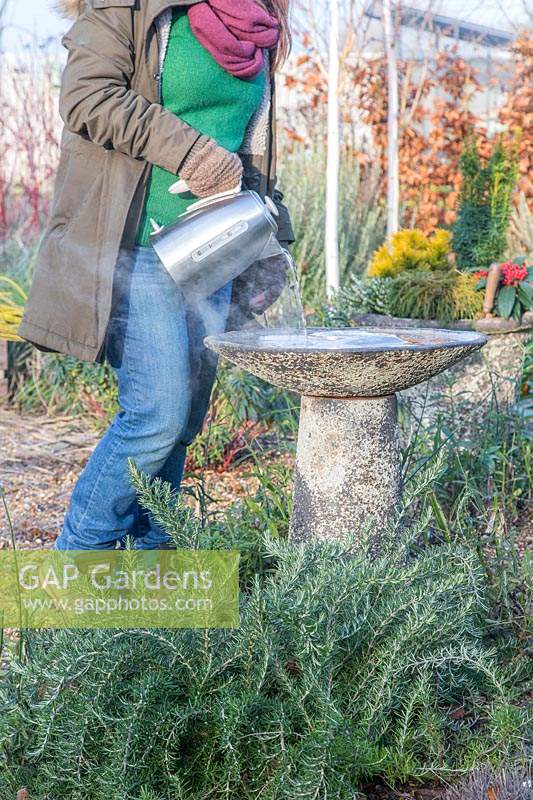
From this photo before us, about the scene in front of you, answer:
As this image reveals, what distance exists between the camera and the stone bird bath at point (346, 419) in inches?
76.2

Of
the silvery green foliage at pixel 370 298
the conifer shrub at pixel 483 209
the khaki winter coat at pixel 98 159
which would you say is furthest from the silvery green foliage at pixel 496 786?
the conifer shrub at pixel 483 209

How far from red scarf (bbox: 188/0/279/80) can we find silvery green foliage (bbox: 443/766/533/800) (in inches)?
65.0

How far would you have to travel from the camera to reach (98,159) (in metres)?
2.27

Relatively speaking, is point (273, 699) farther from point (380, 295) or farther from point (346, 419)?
point (380, 295)

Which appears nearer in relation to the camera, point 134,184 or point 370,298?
point 134,184

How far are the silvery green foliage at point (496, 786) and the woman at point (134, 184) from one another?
111 centimetres

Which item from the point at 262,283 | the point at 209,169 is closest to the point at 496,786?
the point at 209,169

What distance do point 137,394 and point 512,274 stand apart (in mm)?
2351

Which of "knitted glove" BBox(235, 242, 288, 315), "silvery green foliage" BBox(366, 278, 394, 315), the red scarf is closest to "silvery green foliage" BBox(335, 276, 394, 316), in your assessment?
"silvery green foliage" BBox(366, 278, 394, 315)

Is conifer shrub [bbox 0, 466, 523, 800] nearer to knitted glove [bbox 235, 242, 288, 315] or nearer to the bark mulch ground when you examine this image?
knitted glove [bbox 235, 242, 288, 315]

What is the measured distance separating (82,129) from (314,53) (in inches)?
239

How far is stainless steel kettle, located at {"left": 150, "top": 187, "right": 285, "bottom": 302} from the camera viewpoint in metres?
2.24

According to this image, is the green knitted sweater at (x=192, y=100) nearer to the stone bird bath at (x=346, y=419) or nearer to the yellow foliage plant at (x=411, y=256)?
the stone bird bath at (x=346, y=419)

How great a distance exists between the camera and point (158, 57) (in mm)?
2246
